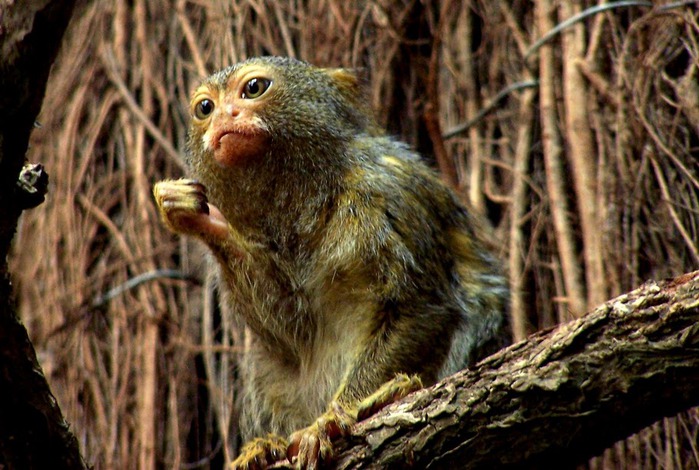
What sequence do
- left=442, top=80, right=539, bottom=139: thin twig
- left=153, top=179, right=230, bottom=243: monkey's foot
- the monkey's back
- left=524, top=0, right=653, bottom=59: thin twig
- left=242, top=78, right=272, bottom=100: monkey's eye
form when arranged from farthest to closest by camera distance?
left=442, top=80, right=539, bottom=139: thin twig < left=524, top=0, right=653, bottom=59: thin twig < left=242, top=78, right=272, bottom=100: monkey's eye < left=153, top=179, right=230, bottom=243: monkey's foot < the monkey's back

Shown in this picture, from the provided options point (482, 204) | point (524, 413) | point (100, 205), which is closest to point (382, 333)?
point (524, 413)

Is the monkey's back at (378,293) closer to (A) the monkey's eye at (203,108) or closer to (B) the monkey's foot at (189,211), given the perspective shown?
(B) the monkey's foot at (189,211)

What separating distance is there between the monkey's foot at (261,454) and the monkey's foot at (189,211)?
2.89 ft

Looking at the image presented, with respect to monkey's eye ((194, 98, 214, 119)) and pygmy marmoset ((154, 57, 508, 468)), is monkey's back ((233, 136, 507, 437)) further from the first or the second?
monkey's eye ((194, 98, 214, 119))

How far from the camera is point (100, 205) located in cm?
608

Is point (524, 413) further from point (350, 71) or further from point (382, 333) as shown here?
point (350, 71)

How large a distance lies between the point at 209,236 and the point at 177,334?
75.6 inches

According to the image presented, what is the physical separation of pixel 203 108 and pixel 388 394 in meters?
1.51

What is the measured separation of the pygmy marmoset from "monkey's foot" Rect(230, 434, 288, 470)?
0.06 meters

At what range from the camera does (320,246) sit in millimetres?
3703

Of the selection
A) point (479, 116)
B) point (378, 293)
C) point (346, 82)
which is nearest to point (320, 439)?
point (378, 293)

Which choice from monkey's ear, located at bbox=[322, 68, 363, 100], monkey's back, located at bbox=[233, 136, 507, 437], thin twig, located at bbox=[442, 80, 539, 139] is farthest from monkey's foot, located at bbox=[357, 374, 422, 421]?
thin twig, located at bbox=[442, 80, 539, 139]

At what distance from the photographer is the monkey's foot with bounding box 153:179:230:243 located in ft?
12.1

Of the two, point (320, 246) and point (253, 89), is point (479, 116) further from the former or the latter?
point (320, 246)
